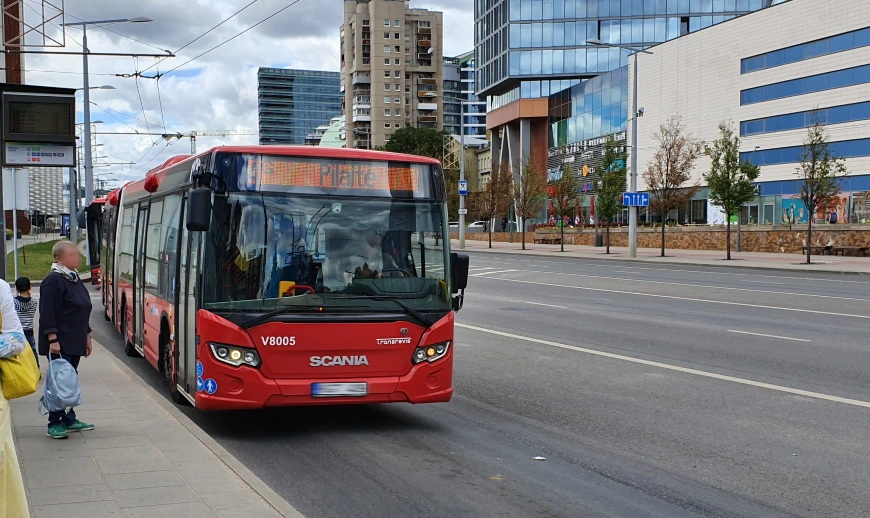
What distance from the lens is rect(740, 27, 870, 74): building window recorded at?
50009 mm

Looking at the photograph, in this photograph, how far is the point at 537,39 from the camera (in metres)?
87.8

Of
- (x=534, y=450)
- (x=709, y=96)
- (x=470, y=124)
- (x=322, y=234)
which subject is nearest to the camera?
A: (x=534, y=450)

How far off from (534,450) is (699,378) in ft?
13.8

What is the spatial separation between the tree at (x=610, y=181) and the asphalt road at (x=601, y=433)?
35.9 m

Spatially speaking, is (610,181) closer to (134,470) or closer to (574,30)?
(574,30)

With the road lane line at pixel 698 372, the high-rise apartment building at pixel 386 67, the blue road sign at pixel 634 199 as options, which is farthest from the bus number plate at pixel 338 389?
the high-rise apartment building at pixel 386 67

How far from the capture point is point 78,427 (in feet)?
24.9

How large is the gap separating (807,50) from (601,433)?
51.9m

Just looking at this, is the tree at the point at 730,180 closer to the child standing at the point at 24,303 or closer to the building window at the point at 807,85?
the building window at the point at 807,85

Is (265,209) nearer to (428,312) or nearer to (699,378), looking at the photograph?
(428,312)

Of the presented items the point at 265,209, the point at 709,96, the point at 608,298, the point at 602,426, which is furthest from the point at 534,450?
the point at 709,96

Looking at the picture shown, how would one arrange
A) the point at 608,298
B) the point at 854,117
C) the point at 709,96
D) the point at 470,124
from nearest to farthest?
the point at 608,298
the point at 854,117
the point at 709,96
the point at 470,124

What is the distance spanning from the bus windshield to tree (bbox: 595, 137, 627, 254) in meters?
43.8

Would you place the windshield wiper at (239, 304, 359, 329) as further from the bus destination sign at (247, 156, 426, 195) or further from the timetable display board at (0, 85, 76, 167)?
the timetable display board at (0, 85, 76, 167)
